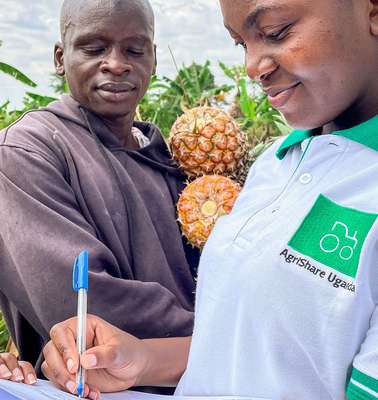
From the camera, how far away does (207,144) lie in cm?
168

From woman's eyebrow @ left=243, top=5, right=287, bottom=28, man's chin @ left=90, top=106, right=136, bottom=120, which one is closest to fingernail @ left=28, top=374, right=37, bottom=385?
woman's eyebrow @ left=243, top=5, right=287, bottom=28

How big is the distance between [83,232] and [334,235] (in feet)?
2.21

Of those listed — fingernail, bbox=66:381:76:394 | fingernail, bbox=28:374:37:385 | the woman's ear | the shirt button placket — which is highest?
the woman's ear

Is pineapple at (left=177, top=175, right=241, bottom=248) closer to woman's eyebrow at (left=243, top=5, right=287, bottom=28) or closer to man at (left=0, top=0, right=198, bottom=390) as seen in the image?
man at (left=0, top=0, right=198, bottom=390)

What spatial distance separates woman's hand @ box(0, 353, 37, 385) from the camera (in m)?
0.92

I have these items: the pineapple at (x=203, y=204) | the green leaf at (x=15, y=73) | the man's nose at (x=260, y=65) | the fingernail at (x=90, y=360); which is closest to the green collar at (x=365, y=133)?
the man's nose at (x=260, y=65)

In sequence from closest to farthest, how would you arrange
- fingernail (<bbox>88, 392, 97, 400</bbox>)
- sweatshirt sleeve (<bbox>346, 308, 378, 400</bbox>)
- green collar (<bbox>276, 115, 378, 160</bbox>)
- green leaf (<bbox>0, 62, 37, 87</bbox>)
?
sweatshirt sleeve (<bbox>346, 308, 378, 400</bbox>)
green collar (<bbox>276, 115, 378, 160</bbox>)
fingernail (<bbox>88, 392, 97, 400</bbox>)
green leaf (<bbox>0, 62, 37, 87</bbox>)

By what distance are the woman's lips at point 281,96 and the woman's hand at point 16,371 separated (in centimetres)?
53

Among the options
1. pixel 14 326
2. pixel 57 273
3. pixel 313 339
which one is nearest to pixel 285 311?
pixel 313 339

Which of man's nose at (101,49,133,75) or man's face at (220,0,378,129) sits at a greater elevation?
man's nose at (101,49,133,75)

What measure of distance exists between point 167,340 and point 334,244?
1.93 ft

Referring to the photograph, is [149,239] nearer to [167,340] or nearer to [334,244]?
[167,340]

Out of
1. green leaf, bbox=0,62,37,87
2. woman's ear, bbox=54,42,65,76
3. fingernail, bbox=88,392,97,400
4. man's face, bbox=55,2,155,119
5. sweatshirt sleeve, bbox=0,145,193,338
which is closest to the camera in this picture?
→ fingernail, bbox=88,392,97,400

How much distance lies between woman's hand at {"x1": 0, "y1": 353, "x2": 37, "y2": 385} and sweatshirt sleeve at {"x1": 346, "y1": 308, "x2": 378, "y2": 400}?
46 centimetres
